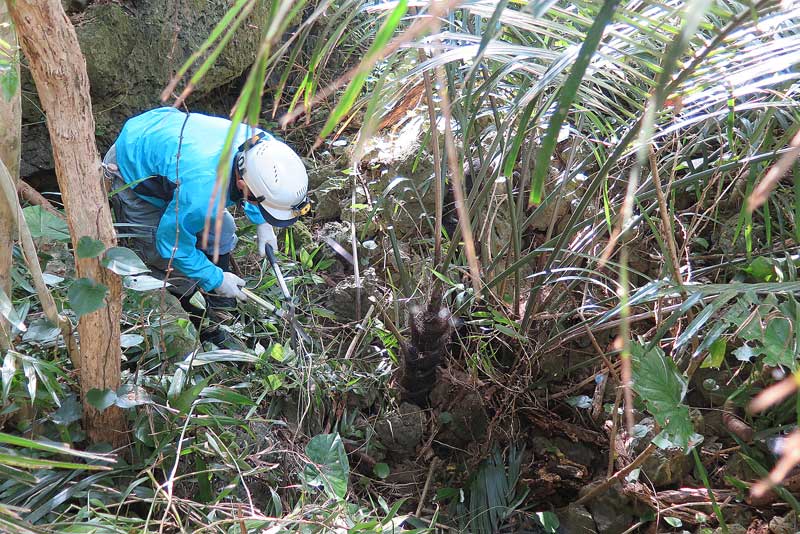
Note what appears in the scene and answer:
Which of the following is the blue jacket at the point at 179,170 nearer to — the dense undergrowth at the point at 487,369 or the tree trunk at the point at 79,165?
the dense undergrowth at the point at 487,369

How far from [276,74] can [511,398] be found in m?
2.52

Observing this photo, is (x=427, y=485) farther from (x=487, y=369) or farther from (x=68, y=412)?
(x=68, y=412)

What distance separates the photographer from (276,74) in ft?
12.5

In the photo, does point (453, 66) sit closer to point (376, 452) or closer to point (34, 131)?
point (376, 452)

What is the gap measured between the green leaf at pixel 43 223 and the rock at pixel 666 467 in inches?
76.5

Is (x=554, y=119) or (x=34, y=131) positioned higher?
(x=554, y=119)

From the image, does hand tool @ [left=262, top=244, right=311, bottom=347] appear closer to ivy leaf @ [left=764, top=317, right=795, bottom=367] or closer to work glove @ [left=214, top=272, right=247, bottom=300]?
work glove @ [left=214, top=272, right=247, bottom=300]

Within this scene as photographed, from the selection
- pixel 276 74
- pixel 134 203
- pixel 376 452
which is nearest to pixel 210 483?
pixel 376 452

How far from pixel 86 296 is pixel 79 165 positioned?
0.89ft

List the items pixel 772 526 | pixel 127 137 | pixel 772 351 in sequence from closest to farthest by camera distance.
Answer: pixel 772 351
pixel 772 526
pixel 127 137

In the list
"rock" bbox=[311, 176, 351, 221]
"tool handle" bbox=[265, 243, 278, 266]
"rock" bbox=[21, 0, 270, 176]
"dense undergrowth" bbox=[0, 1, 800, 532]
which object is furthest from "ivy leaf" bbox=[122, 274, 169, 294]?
"rock" bbox=[311, 176, 351, 221]

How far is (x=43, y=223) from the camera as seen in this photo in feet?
6.18

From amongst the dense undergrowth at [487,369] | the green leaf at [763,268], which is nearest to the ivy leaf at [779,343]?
the dense undergrowth at [487,369]

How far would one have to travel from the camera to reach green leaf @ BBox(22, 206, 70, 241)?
1843 millimetres
